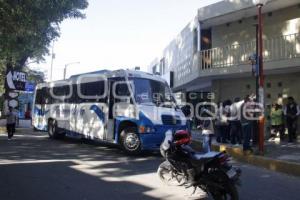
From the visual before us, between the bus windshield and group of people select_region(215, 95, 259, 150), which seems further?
the bus windshield

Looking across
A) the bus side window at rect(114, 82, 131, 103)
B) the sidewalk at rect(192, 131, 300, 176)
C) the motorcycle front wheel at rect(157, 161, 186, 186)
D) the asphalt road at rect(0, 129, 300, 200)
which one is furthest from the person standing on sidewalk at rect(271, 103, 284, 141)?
the motorcycle front wheel at rect(157, 161, 186, 186)

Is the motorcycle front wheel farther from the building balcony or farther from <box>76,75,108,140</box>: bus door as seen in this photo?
the building balcony

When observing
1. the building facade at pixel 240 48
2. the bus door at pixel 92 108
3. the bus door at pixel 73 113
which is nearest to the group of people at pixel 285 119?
the building facade at pixel 240 48

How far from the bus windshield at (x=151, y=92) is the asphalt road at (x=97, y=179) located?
1.83m

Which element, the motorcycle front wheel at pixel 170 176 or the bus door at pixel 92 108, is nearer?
the motorcycle front wheel at pixel 170 176

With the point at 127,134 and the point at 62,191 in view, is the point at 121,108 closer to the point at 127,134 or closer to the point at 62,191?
the point at 127,134

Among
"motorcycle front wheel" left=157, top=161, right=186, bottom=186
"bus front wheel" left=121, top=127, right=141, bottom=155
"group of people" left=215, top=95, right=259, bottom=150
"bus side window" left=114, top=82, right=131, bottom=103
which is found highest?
"bus side window" left=114, top=82, right=131, bottom=103

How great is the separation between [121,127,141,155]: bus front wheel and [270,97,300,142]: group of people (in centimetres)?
618

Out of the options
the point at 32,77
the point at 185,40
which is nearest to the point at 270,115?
the point at 185,40

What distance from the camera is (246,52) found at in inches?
750

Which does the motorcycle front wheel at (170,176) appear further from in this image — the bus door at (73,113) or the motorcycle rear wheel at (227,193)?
the bus door at (73,113)

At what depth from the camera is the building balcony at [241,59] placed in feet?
55.6

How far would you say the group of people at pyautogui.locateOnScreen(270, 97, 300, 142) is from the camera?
15.5 m

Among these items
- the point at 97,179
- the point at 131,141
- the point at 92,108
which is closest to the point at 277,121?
the point at 131,141
